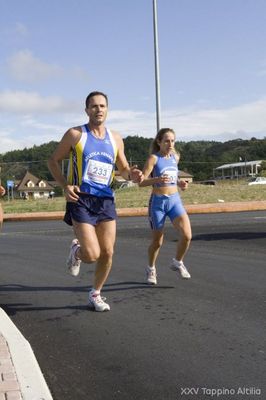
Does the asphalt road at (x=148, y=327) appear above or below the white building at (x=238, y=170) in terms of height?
below

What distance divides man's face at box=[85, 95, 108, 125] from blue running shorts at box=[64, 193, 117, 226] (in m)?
0.73

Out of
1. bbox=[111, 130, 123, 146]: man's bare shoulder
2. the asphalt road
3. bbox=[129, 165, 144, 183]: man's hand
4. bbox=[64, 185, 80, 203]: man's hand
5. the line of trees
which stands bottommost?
the asphalt road

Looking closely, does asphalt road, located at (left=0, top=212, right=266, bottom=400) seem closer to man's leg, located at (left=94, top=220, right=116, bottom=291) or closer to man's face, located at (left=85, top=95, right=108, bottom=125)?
man's leg, located at (left=94, top=220, right=116, bottom=291)

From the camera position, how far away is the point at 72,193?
16.8 ft

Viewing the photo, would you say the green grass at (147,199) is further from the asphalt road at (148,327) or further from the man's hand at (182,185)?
the man's hand at (182,185)

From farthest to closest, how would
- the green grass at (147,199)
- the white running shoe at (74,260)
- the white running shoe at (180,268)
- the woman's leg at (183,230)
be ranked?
the green grass at (147,199)
the white running shoe at (180,268)
the woman's leg at (183,230)
the white running shoe at (74,260)

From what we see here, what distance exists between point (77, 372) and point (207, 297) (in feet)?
7.72

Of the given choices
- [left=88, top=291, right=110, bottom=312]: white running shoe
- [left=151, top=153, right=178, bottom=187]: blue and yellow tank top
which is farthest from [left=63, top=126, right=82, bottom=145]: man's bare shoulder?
[left=151, top=153, right=178, bottom=187]: blue and yellow tank top

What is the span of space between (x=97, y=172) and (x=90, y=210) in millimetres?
373

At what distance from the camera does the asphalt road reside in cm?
355

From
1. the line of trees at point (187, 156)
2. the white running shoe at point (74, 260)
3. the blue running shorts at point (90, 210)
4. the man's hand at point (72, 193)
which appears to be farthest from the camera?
the line of trees at point (187, 156)

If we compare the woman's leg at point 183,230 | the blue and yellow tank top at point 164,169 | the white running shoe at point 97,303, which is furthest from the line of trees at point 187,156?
the white running shoe at point 97,303

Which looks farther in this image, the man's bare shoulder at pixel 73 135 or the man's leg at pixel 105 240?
the man's leg at pixel 105 240

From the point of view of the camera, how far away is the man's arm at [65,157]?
5.14 meters
